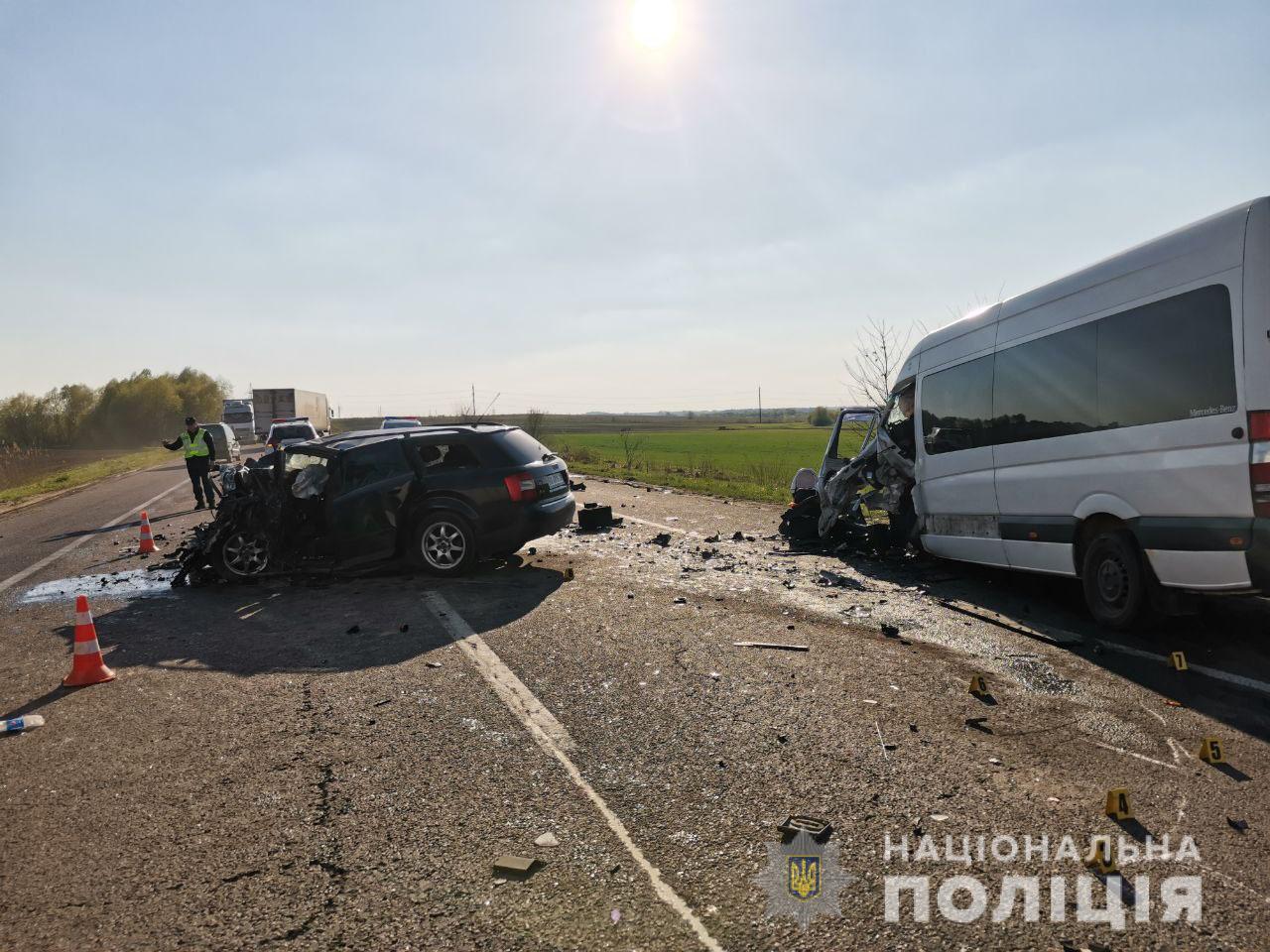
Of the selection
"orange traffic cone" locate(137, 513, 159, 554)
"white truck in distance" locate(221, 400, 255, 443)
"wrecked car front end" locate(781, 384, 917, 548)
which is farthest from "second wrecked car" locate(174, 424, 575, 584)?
"white truck in distance" locate(221, 400, 255, 443)

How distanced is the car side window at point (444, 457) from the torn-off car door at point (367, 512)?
0.24 meters

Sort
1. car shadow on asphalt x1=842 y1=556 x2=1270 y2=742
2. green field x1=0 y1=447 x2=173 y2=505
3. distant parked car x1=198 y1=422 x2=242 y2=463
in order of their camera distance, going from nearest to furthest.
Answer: car shadow on asphalt x1=842 y1=556 x2=1270 y2=742 < green field x1=0 y1=447 x2=173 y2=505 < distant parked car x1=198 y1=422 x2=242 y2=463

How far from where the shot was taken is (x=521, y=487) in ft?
29.8

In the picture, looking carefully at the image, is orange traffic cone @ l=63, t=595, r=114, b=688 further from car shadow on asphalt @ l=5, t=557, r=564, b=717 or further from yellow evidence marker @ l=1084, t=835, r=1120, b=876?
yellow evidence marker @ l=1084, t=835, r=1120, b=876

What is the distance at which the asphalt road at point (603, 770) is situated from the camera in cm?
274

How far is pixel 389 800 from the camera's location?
362 cm

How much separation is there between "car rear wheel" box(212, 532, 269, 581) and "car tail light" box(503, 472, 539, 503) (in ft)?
9.14

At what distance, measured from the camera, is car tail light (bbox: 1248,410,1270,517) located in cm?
492

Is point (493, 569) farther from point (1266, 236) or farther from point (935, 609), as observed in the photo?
point (1266, 236)

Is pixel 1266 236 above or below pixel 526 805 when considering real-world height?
above

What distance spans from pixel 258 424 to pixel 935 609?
4621 centimetres

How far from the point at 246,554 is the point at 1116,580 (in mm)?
8635

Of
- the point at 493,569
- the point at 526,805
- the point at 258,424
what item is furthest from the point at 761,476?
the point at 258,424

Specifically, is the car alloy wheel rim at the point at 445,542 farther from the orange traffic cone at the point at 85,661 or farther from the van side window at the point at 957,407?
the van side window at the point at 957,407
